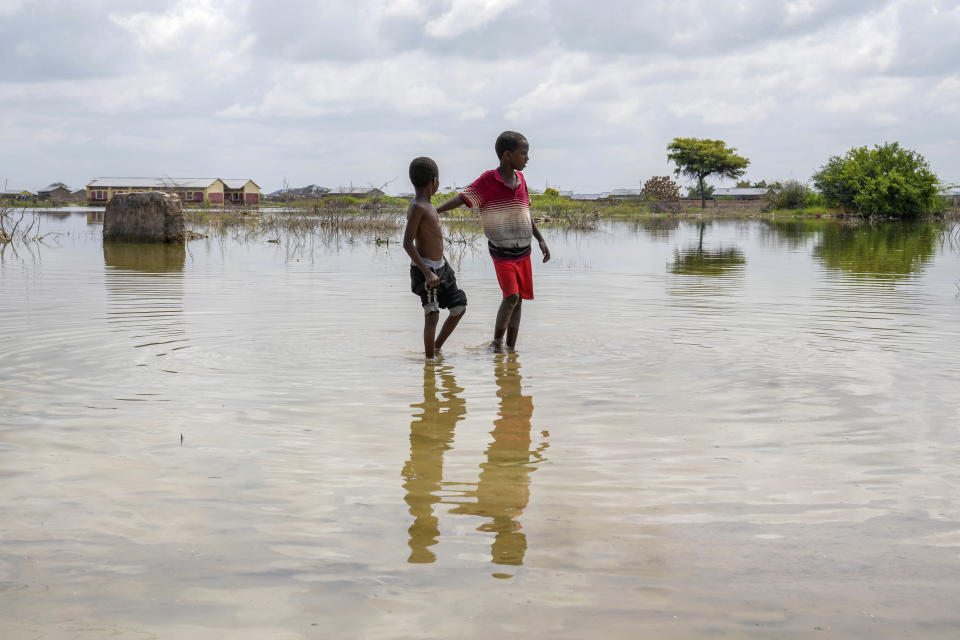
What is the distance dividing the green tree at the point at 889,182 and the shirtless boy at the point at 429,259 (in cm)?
5264

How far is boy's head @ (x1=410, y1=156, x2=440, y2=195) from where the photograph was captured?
6.18 m

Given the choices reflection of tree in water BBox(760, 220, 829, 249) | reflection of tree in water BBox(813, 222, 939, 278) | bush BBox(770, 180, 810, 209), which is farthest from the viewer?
bush BBox(770, 180, 810, 209)

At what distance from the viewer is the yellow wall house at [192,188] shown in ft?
282

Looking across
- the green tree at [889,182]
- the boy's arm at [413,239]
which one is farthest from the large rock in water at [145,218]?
the green tree at [889,182]

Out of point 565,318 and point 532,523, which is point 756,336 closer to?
point 565,318

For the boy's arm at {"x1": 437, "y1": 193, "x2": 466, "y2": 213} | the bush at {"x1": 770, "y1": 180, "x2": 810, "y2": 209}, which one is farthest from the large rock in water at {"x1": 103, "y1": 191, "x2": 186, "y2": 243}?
the bush at {"x1": 770, "y1": 180, "x2": 810, "y2": 209}

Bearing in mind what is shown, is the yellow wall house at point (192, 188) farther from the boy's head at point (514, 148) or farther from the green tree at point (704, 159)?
the boy's head at point (514, 148)

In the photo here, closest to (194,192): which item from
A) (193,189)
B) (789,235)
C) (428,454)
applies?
(193,189)

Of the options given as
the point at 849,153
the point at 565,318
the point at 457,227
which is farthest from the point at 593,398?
the point at 849,153

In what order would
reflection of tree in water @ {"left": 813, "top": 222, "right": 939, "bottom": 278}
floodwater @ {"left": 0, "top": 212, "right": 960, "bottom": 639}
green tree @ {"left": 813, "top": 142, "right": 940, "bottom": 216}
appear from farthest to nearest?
green tree @ {"left": 813, "top": 142, "right": 940, "bottom": 216}
reflection of tree in water @ {"left": 813, "top": 222, "right": 939, "bottom": 278}
floodwater @ {"left": 0, "top": 212, "right": 960, "bottom": 639}

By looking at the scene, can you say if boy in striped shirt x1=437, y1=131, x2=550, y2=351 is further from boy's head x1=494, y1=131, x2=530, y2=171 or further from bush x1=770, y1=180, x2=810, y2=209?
bush x1=770, y1=180, x2=810, y2=209

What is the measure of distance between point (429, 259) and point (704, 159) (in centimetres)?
8821

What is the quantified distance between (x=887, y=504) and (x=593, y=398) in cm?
200

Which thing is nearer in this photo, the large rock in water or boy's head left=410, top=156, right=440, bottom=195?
boy's head left=410, top=156, right=440, bottom=195
